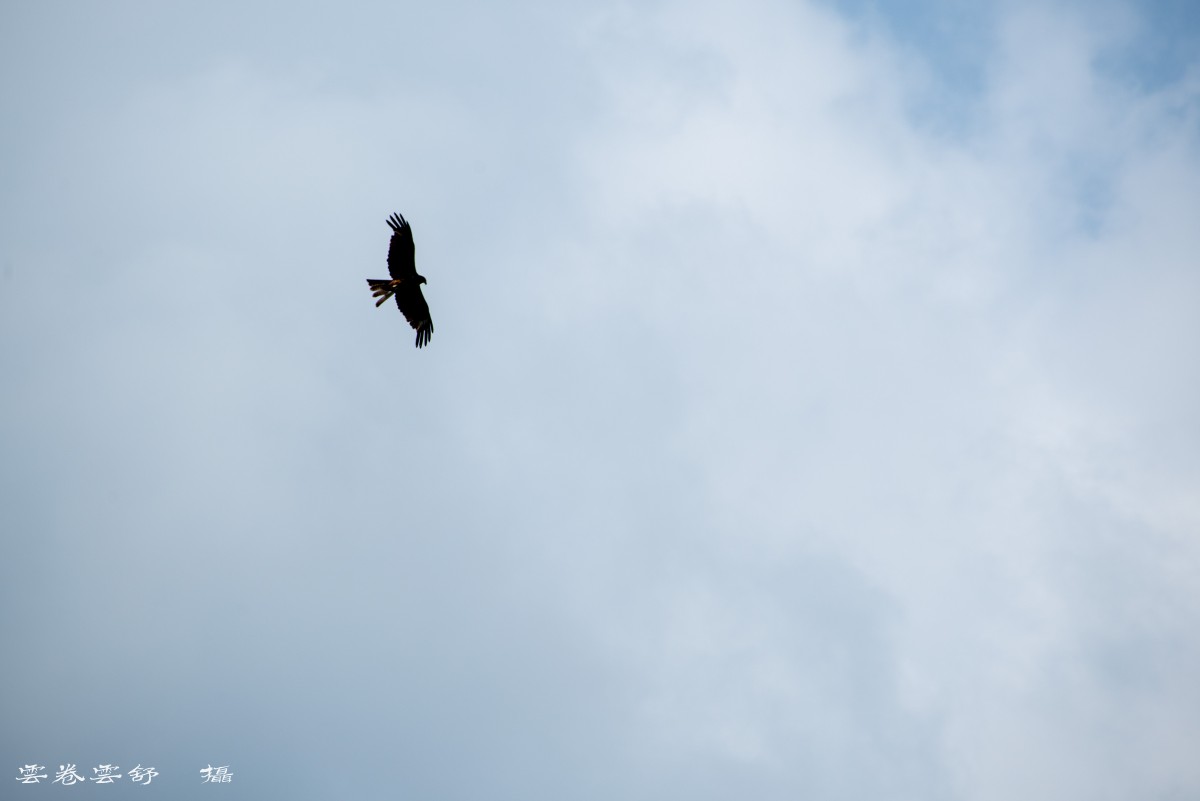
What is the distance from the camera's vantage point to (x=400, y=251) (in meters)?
42.0

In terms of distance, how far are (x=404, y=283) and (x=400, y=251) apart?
6.33 feet

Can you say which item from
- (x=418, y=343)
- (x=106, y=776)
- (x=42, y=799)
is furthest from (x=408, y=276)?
(x=42, y=799)

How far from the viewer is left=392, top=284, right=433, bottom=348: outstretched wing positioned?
43.6 metres

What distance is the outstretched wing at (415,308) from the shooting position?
1718 inches

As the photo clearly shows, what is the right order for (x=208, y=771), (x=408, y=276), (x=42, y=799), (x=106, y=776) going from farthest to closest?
(x=42, y=799) → (x=208, y=771) → (x=106, y=776) → (x=408, y=276)

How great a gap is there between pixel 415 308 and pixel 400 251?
10.6 ft

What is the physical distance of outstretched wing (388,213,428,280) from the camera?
41.7 metres

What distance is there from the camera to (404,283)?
4356 centimetres

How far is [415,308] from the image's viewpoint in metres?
44.4

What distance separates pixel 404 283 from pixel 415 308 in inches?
53.0

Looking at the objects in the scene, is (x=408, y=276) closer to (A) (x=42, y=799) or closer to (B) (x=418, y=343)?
(B) (x=418, y=343)

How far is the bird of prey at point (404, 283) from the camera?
41903 mm

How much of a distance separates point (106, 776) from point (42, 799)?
503 ft

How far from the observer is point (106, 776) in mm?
55031
